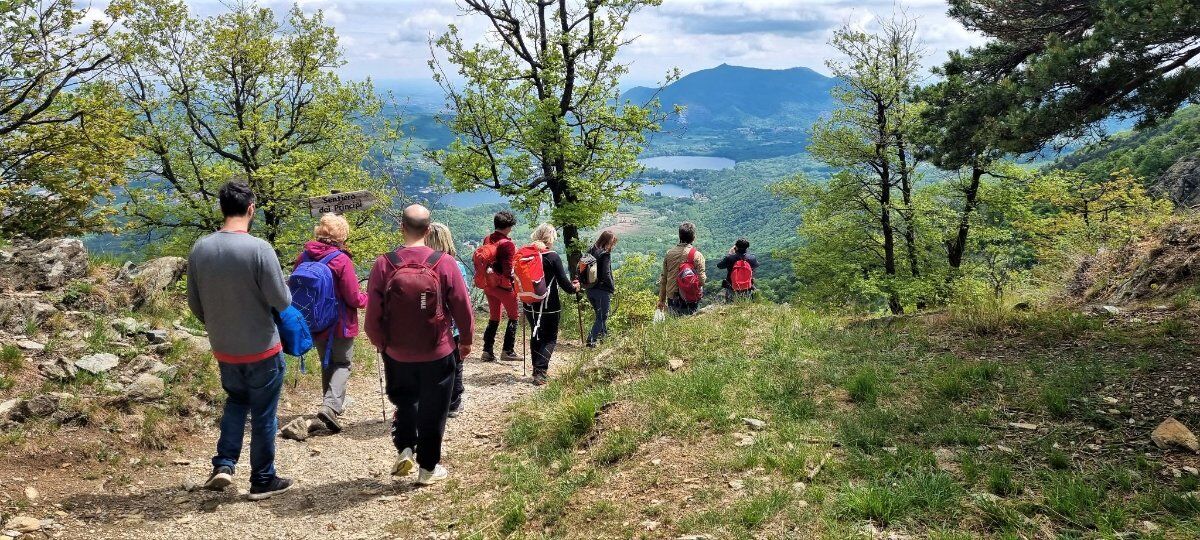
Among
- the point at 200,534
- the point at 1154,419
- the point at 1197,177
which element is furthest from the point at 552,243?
the point at 1197,177

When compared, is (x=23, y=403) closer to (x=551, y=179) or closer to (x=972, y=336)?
(x=972, y=336)

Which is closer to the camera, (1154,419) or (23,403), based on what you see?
(1154,419)

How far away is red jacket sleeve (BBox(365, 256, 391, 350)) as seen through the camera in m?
4.62

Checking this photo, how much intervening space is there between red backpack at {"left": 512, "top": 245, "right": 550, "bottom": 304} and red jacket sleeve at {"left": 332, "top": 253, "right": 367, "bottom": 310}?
2356 mm

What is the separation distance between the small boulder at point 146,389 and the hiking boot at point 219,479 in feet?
5.92

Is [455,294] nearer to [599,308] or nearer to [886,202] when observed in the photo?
[599,308]

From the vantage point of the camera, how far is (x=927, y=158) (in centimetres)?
873

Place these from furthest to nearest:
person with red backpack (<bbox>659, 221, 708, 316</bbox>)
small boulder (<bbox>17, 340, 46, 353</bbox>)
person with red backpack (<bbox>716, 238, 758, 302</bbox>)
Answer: person with red backpack (<bbox>716, 238, 758, 302</bbox>), person with red backpack (<bbox>659, 221, 708, 316</bbox>), small boulder (<bbox>17, 340, 46, 353</bbox>)

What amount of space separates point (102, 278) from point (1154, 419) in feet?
36.6

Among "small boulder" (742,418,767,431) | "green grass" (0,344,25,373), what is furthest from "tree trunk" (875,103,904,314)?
"green grass" (0,344,25,373)

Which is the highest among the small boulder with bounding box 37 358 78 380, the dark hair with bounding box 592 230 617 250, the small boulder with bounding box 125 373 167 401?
the dark hair with bounding box 592 230 617 250

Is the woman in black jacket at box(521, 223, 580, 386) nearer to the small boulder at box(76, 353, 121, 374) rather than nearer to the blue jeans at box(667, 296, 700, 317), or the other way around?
the blue jeans at box(667, 296, 700, 317)

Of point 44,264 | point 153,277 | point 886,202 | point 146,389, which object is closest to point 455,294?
point 146,389

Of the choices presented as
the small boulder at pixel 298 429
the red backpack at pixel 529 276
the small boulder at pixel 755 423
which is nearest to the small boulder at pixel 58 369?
the small boulder at pixel 298 429
